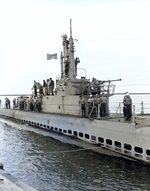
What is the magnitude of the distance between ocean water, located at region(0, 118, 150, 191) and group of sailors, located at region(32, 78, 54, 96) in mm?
6233

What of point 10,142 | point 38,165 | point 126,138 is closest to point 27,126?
point 10,142

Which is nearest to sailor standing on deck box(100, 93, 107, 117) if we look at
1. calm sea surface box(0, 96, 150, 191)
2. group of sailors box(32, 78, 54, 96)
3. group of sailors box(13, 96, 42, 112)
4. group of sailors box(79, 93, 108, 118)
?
group of sailors box(79, 93, 108, 118)

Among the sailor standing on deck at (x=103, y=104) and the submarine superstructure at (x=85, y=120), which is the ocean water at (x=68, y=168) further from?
the sailor standing on deck at (x=103, y=104)

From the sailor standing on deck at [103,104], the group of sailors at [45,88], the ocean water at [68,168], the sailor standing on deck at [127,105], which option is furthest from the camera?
the group of sailors at [45,88]

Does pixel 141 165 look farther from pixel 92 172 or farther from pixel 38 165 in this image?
pixel 38 165

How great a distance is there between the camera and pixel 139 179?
863 cm

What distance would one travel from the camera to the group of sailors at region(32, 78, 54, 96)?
1964 centimetres

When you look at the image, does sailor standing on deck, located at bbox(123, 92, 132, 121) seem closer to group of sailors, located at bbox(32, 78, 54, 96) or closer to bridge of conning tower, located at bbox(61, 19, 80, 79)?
bridge of conning tower, located at bbox(61, 19, 80, 79)

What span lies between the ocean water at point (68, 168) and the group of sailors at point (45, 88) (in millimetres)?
6233

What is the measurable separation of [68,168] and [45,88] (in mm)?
11510

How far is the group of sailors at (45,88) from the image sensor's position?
1964 centimetres

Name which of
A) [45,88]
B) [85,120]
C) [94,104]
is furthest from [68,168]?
[45,88]

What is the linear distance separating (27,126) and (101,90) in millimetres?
9293

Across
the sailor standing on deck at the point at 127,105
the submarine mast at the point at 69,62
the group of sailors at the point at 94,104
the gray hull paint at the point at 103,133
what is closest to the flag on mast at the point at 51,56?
the submarine mast at the point at 69,62
